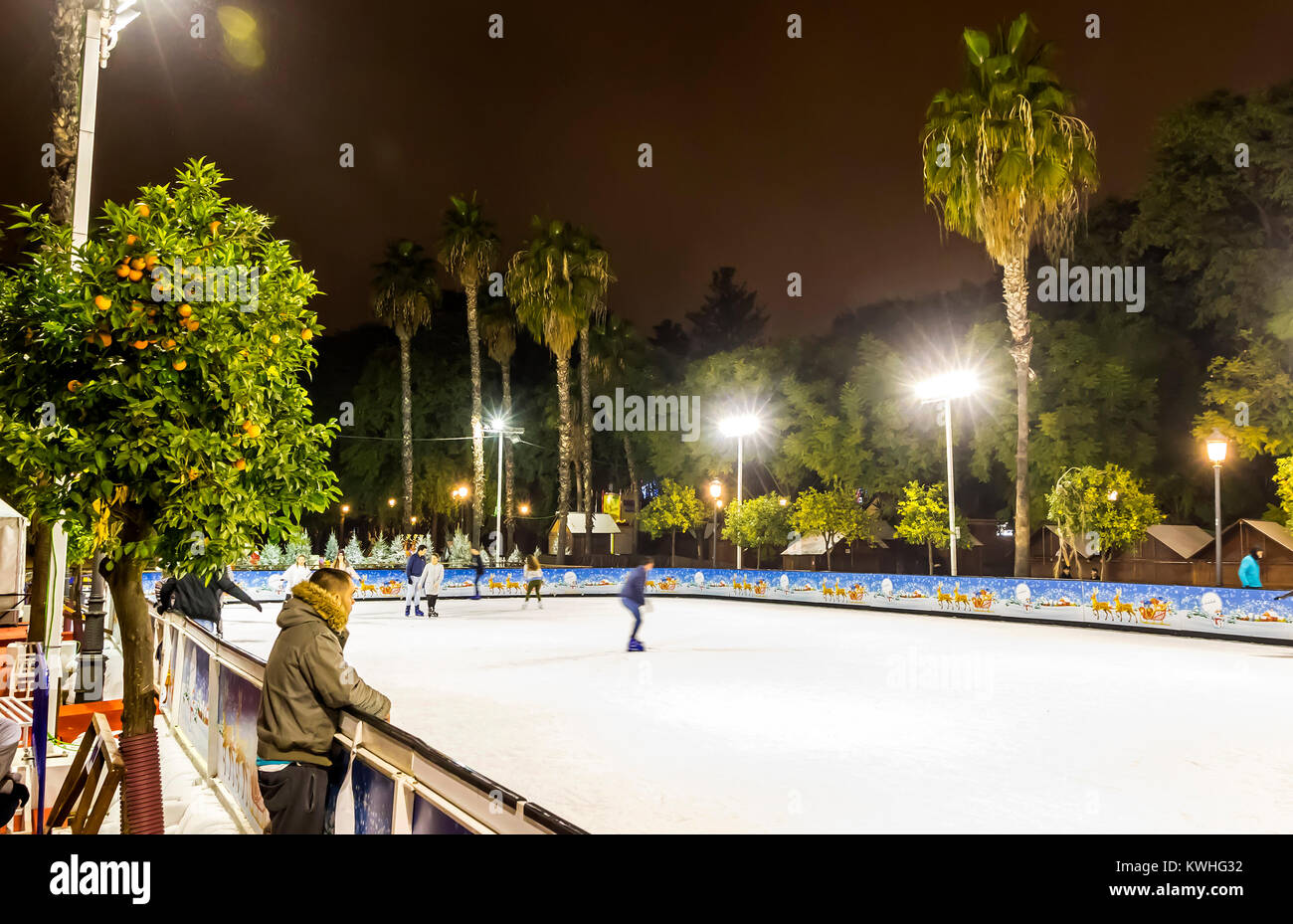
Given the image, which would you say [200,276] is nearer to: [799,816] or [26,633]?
[799,816]

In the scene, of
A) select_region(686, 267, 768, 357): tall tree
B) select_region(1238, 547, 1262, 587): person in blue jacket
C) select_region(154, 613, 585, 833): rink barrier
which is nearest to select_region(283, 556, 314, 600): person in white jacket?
select_region(154, 613, 585, 833): rink barrier

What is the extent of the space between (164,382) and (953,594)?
24.8 meters

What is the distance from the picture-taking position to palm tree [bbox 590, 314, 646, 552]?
174 feet

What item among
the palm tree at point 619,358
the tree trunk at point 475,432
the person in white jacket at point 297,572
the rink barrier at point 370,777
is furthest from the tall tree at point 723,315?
the rink barrier at point 370,777

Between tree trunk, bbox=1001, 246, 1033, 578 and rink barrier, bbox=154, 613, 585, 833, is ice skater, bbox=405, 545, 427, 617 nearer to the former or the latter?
tree trunk, bbox=1001, 246, 1033, 578

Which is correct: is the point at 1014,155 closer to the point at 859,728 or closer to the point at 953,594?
the point at 953,594

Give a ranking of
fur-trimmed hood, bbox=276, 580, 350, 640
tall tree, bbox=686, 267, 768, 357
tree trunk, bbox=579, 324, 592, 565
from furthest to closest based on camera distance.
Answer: tall tree, bbox=686, 267, 768, 357 → tree trunk, bbox=579, 324, 592, 565 → fur-trimmed hood, bbox=276, 580, 350, 640

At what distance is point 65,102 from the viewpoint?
10.4 m

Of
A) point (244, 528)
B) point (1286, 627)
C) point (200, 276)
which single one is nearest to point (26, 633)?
point (244, 528)

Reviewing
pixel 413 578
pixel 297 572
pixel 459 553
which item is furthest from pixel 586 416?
pixel 297 572

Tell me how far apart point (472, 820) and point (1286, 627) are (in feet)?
71.0

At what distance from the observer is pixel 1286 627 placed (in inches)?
776

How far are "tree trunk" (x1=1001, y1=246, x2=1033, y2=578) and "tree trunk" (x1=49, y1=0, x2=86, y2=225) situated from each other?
25247 mm

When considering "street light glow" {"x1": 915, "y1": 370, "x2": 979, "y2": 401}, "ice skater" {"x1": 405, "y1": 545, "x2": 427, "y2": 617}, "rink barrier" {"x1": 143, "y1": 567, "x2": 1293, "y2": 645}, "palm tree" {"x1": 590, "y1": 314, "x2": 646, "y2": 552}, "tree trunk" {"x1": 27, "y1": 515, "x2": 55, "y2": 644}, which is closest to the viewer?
"tree trunk" {"x1": 27, "y1": 515, "x2": 55, "y2": 644}
